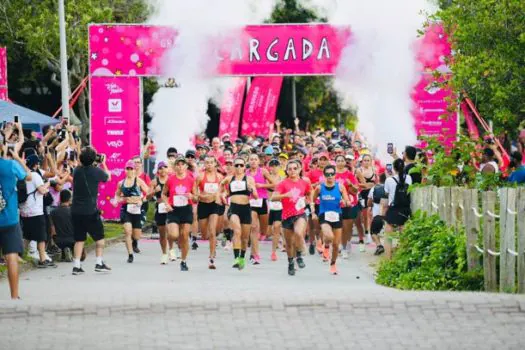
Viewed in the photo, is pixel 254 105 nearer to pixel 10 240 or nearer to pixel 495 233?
pixel 495 233

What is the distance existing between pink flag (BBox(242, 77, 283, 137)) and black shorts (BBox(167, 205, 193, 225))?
75.8 feet

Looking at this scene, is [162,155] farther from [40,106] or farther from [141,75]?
[40,106]

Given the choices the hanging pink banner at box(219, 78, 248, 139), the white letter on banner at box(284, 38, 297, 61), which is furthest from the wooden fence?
the hanging pink banner at box(219, 78, 248, 139)

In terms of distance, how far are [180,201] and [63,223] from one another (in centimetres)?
184

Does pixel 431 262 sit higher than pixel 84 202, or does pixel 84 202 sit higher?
pixel 84 202

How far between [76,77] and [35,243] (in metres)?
20.4

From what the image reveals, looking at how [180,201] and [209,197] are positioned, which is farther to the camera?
[209,197]

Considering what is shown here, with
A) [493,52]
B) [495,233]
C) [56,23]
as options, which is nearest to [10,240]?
[495,233]

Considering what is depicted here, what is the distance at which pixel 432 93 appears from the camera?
2730 centimetres

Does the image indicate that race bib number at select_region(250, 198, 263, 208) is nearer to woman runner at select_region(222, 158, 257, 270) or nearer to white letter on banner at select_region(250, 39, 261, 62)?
woman runner at select_region(222, 158, 257, 270)

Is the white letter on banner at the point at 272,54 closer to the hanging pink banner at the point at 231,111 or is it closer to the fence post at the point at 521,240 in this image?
the hanging pink banner at the point at 231,111

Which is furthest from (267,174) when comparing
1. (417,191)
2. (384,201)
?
(417,191)

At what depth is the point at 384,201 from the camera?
21.4 m

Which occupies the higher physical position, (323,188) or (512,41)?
(512,41)
